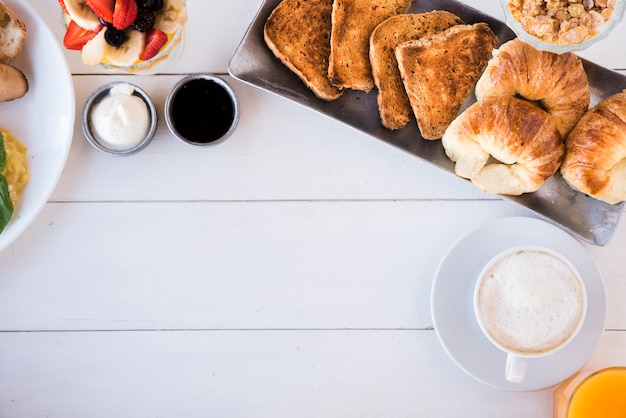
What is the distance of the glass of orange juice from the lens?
1471 millimetres

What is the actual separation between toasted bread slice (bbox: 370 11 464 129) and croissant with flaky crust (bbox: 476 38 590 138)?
0.54ft

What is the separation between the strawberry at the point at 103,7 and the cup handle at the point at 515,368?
1.08 m

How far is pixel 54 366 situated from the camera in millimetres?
1611

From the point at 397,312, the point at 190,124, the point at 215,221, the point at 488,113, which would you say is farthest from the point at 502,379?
the point at 190,124

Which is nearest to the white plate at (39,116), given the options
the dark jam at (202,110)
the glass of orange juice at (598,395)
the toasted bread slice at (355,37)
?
the dark jam at (202,110)

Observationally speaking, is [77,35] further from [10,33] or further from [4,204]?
[4,204]

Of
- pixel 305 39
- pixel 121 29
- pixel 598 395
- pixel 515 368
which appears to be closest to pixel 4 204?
pixel 121 29

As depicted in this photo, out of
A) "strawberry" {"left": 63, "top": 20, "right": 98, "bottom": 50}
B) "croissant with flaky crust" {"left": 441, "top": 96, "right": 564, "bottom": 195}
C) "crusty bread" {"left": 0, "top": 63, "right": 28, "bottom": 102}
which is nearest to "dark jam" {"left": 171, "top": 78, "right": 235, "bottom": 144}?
"strawberry" {"left": 63, "top": 20, "right": 98, "bottom": 50}

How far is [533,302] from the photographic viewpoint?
1.43m

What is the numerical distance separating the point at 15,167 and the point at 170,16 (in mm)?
476

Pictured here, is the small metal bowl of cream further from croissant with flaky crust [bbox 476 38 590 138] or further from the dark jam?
croissant with flaky crust [bbox 476 38 590 138]

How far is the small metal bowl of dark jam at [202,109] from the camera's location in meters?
1.49

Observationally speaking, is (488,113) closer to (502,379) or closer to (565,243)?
(565,243)

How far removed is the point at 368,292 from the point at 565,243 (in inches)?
18.1
